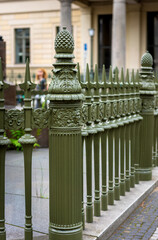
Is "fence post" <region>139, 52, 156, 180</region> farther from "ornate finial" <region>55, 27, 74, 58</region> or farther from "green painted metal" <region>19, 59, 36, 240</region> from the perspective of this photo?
"green painted metal" <region>19, 59, 36, 240</region>

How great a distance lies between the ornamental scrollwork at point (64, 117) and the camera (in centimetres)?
318

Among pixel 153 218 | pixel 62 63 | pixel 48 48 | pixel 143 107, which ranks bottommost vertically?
pixel 153 218

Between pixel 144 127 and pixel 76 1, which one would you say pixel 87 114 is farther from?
pixel 76 1

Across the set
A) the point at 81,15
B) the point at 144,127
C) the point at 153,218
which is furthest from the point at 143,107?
the point at 81,15

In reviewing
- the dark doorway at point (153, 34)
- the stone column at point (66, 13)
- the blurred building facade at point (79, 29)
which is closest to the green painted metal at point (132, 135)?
the stone column at point (66, 13)

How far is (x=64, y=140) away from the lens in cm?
320

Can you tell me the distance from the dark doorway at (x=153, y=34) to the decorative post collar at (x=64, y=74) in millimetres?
31769

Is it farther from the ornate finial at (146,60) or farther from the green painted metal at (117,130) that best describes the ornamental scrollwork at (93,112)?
the ornate finial at (146,60)

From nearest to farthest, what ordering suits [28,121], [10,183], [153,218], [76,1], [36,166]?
[28,121]
[153,218]
[10,183]
[36,166]
[76,1]

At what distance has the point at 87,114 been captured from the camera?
3.75 metres

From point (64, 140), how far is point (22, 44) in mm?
36002

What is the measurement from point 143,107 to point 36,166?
201 centimetres

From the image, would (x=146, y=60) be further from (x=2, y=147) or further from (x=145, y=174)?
(x=2, y=147)

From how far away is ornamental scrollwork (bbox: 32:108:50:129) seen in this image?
3182mm
